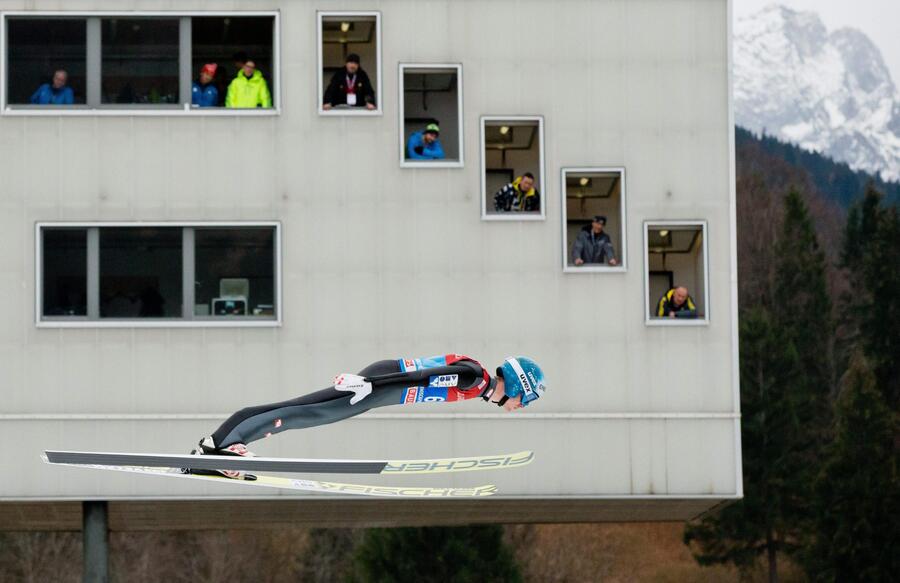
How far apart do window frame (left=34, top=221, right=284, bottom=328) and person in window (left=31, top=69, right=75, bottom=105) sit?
67.2 inches

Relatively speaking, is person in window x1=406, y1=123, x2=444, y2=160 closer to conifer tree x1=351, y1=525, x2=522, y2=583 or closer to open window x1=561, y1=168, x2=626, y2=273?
open window x1=561, y1=168, x2=626, y2=273

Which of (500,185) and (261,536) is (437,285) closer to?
(500,185)

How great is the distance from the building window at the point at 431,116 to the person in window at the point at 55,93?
15.2ft

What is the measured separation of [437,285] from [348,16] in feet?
13.2

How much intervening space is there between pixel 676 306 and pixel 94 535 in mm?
8815

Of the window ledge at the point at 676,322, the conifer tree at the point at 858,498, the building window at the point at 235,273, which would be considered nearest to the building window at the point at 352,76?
the building window at the point at 235,273

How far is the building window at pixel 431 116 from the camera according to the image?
23.8 metres

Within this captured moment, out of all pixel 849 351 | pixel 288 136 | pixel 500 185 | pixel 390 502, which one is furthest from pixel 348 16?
pixel 849 351

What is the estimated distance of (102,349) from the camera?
23.1 metres

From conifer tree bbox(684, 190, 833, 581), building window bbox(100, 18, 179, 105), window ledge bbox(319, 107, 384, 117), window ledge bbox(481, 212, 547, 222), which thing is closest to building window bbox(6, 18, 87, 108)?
building window bbox(100, 18, 179, 105)

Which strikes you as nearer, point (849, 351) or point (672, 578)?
point (672, 578)

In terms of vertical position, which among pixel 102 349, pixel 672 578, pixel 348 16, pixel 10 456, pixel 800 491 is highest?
pixel 348 16

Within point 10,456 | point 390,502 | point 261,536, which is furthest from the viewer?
point 261,536

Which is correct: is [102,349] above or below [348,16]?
below
